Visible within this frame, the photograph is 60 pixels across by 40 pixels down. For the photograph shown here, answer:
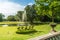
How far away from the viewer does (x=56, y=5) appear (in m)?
20.0

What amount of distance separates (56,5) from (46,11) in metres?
1.89

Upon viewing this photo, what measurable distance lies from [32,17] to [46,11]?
Result: 20.5 meters

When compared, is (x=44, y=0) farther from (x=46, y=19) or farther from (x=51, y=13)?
(x=46, y=19)

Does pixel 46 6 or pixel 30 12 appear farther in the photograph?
pixel 30 12

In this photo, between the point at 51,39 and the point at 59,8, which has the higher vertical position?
the point at 59,8

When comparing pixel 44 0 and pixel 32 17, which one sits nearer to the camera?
pixel 44 0

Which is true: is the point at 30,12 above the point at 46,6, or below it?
below

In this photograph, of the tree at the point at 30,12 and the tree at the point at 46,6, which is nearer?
the tree at the point at 46,6

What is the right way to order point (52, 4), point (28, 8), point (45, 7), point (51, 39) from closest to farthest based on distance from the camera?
1. point (51, 39)
2. point (52, 4)
3. point (45, 7)
4. point (28, 8)

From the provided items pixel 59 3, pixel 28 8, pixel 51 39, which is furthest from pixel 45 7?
pixel 28 8

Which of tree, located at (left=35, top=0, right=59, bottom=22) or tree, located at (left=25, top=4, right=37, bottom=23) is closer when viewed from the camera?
tree, located at (left=35, top=0, right=59, bottom=22)

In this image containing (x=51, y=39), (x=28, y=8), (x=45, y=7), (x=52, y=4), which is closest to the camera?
(x=51, y=39)

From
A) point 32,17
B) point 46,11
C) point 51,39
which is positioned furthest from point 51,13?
point 32,17

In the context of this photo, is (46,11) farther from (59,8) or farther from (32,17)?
(32,17)
